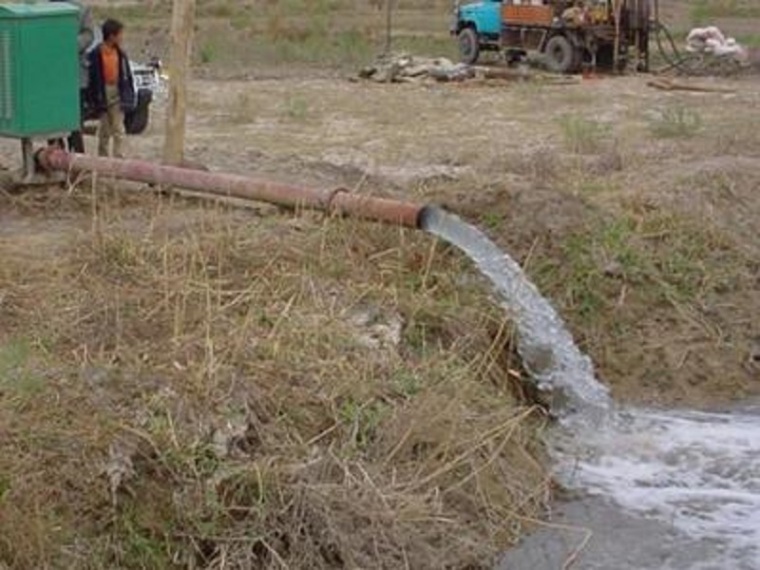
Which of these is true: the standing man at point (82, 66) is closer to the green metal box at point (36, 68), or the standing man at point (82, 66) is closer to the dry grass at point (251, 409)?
the green metal box at point (36, 68)

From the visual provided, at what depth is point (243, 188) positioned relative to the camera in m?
9.71

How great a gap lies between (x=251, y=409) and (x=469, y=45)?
836 inches

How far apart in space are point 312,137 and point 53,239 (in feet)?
24.0

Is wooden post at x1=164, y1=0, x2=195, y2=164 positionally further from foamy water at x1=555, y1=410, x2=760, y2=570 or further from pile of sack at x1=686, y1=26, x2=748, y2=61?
pile of sack at x1=686, y1=26, x2=748, y2=61

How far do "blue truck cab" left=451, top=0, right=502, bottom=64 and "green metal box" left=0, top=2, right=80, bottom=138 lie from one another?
54.3ft

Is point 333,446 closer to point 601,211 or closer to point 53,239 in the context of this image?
point 53,239

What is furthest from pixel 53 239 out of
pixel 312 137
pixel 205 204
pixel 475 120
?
pixel 475 120

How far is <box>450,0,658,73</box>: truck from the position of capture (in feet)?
80.5

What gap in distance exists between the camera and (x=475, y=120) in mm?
17891

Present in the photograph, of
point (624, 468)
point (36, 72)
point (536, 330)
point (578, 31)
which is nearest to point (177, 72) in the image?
point (36, 72)

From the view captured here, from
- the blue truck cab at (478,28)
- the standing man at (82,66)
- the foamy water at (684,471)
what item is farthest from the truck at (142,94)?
the blue truck cab at (478,28)

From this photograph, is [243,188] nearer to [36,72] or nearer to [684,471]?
[36,72]

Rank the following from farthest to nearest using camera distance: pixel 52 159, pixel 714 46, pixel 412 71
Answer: pixel 714 46 < pixel 412 71 < pixel 52 159

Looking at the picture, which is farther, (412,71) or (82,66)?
(412,71)
